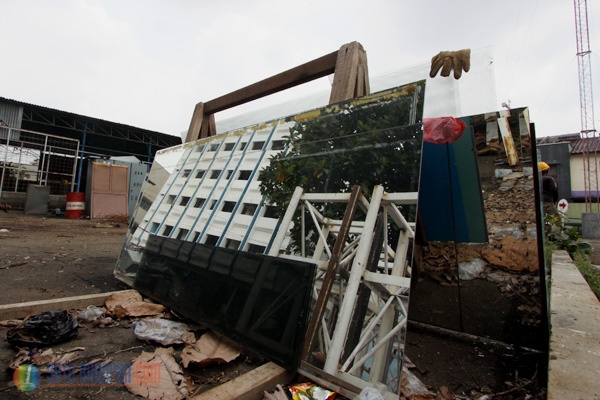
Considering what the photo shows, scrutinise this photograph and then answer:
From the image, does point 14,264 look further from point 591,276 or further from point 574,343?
point 591,276

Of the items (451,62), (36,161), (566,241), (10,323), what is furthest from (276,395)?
(36,161)

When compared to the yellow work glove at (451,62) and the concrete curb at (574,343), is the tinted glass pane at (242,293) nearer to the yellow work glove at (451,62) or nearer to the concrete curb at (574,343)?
the concrete curb at (574,343)

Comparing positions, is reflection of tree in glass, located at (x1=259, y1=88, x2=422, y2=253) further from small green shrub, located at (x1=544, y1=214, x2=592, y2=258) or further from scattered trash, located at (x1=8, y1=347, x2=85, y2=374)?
small green shrub, located at (x1=544, y1=214, x2=592, y2=258)

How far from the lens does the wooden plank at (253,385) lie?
1061mm

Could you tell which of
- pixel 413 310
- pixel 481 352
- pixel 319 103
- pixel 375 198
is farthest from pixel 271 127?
pixel 481 352

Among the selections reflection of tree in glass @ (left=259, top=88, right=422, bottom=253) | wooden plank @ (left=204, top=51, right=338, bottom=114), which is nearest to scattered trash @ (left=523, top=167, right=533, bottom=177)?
reflection of tree in glass @ (left=259, top=88, right=422, bottom=253)

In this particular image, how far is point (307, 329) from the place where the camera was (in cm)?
122

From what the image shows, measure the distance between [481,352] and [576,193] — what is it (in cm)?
2178

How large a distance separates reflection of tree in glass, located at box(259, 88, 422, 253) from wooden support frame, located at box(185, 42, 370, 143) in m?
0.42

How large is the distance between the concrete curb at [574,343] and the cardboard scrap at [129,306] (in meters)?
1.98

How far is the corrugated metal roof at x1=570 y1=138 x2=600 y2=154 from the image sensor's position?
17638 mm

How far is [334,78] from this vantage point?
2051 mm

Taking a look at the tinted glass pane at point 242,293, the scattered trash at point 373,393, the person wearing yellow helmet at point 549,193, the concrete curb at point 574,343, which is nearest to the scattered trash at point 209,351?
the tinted glass pane at point 242,293

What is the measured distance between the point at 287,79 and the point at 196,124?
1233 mm
